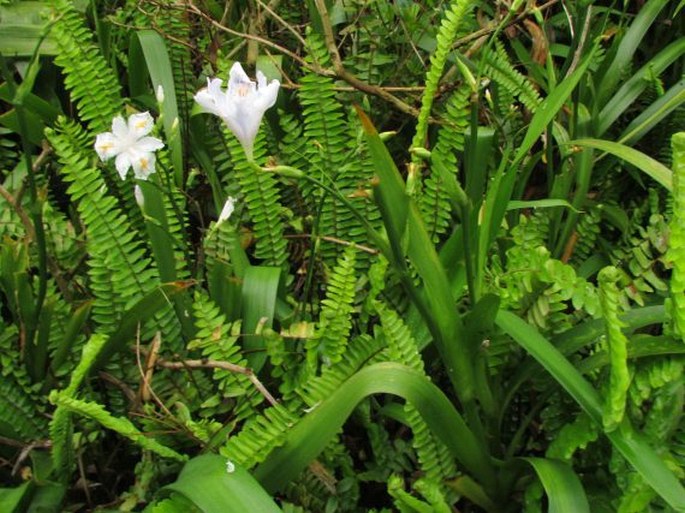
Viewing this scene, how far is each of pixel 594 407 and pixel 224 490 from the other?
570 mm

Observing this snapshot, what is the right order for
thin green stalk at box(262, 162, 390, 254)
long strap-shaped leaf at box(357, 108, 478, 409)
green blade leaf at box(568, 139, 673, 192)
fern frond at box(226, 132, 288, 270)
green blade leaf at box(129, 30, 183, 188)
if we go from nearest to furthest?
1. thin green stalk at box(262, 162, 390, 254)
2. long strap-shaped leaf at box(357, 108, 478, 409)
3. green blade leaf at box(568, 139, 673, 192)
4. fern frond at box(226, 132, 288, 270)
5. green blade leaf at box(129, 30, 183, 188)

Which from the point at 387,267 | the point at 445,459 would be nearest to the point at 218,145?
the point at 387,267

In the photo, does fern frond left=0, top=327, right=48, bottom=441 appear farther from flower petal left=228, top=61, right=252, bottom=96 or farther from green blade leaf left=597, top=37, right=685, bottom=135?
green blade leaf left=597, top=37, right=685, bottom=135

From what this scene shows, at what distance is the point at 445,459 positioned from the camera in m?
1.39

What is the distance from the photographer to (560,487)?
4.09 feet

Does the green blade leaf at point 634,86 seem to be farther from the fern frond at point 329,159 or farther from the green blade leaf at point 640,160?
the fern frond at point 329,159

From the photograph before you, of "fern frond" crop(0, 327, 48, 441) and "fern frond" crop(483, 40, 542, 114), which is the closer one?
"fern frond" crop(0, 327, 48, 441)

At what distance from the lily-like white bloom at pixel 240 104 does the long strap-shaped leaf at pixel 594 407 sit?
50 centimetres

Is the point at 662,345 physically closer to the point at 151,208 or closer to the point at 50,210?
the point at 151,208

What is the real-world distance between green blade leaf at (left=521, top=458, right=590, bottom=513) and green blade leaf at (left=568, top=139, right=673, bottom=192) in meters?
0.54

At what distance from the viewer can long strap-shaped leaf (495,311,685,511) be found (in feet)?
3.76

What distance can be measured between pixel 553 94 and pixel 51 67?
4.20 ft

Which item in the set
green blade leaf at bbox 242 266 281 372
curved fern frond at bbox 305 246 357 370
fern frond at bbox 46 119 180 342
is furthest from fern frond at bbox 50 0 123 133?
curved fern frond at bbox 305 246 357 370

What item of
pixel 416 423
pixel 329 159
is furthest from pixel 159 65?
pixel 416 423
